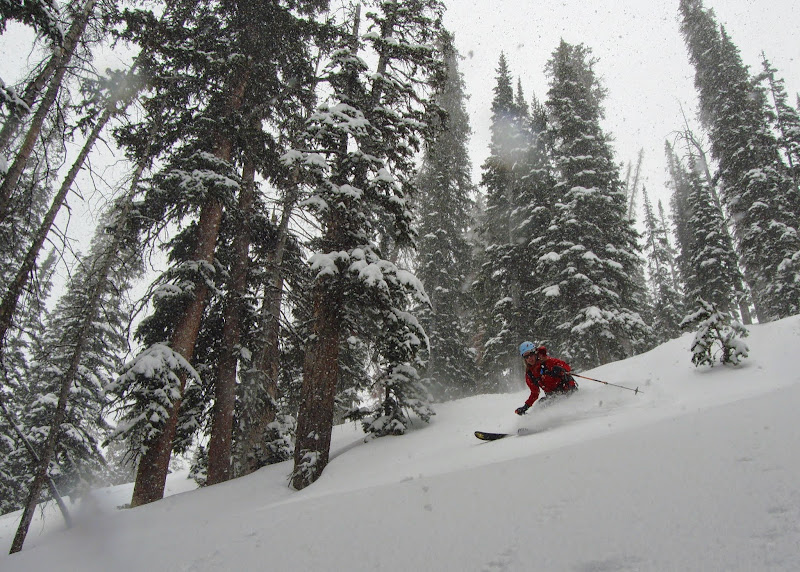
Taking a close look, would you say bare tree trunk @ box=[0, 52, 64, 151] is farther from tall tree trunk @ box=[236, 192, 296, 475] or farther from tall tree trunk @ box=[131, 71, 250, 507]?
tall tree trunk @ box=[236, 192, 296, 475]

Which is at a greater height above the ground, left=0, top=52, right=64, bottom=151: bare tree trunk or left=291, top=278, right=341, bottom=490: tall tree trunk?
left=0, top=52, right=64, bottom=151: bare tree trunk

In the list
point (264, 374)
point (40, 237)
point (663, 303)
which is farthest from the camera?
point (663, 303)

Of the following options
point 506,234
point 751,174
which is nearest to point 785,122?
point 751,174

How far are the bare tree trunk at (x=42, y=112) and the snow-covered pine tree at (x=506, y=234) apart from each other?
1797cm

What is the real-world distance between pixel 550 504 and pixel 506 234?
20863mm

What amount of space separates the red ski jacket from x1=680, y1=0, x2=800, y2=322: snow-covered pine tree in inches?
729

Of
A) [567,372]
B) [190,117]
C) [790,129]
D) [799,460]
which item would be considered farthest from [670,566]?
[790,129]

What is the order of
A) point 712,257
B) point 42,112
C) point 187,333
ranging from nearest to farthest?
point 42,112, point 187,333, point 712,257

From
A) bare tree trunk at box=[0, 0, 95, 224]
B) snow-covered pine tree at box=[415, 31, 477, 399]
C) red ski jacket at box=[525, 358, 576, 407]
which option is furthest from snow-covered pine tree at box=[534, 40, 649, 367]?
bare tree trunk at box=[0, 0, 95, 224]

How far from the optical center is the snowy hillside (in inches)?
122

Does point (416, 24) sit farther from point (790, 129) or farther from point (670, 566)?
point (790, 129)

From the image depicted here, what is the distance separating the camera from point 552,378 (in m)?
8.76

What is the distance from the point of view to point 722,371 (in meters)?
8.67

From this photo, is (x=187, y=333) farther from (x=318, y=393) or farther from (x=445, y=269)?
(x=445, y=269)
